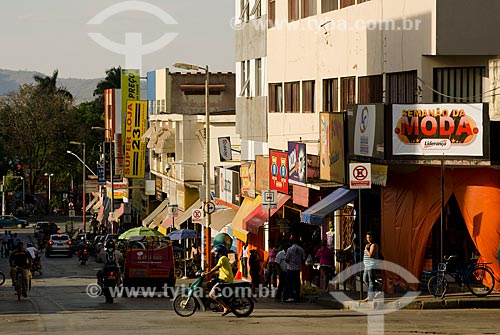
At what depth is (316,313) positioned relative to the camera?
26.5 meters

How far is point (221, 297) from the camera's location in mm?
25156

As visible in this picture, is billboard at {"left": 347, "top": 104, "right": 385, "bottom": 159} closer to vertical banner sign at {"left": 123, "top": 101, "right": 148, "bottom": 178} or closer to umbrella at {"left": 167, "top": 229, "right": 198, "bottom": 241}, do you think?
umbrella at {"left": 167, "top": 229, "right": 198, "bottom": 241}

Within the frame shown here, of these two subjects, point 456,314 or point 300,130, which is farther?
point 300,130

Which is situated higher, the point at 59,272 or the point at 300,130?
the point at 300,130

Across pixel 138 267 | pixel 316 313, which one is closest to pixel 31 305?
pixel 138 267

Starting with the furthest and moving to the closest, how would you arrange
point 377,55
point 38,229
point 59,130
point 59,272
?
point 59,130 < point 38,229 < point 59,272 < point 377,55

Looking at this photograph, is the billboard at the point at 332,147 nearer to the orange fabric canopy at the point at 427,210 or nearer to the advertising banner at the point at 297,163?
the advertising banner at the point at 297,163

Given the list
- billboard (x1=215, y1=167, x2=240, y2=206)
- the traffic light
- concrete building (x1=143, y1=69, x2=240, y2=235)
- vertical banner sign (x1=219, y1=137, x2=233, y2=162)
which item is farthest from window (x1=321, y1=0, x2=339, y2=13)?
the traffic light

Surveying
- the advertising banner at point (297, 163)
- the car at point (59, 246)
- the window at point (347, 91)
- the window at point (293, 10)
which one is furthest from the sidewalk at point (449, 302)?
the car at point (59, 246)

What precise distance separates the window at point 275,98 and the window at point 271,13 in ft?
7.81

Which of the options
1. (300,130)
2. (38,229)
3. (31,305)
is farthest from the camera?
(38,229)

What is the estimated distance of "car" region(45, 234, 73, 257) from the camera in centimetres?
7381

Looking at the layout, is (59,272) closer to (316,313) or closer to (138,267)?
(138,267)

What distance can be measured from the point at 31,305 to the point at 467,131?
11732 millimetres
